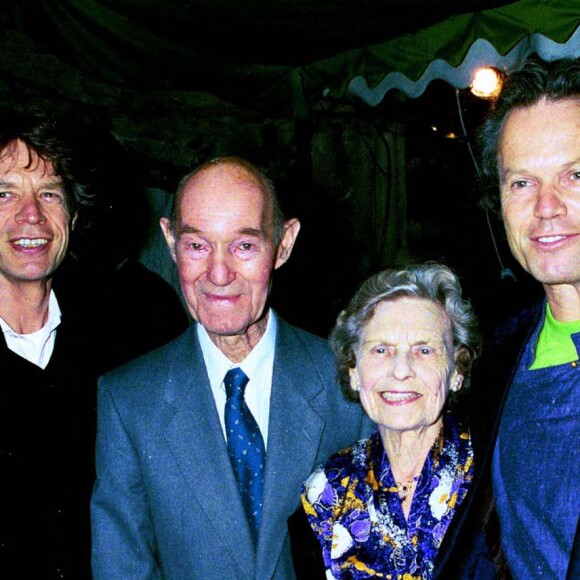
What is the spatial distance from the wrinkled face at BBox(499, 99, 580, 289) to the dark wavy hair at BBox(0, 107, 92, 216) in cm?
161

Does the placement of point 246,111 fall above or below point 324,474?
above

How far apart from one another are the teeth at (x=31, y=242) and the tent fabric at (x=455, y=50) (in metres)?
1.82

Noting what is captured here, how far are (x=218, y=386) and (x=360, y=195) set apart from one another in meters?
4.17

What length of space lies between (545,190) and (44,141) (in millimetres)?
1797

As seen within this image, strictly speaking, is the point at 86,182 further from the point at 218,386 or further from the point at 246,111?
the point at 246,111

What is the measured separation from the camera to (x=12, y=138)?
2676 mm

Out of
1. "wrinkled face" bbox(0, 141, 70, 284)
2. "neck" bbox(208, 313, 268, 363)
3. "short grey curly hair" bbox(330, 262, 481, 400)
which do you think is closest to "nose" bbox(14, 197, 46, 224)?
"wrinkled face" bbox(0, 141, 70, 284)

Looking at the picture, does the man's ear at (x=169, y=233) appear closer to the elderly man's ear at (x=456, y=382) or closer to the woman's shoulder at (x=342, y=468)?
the woman's shoulder at (x=342, y=468)

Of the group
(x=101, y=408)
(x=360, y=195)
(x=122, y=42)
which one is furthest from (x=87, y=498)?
(x=360, y=195)

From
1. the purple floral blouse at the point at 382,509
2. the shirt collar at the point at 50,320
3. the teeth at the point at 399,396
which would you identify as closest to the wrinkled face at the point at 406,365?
the teeth at the point at 399,396

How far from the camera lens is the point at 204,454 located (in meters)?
2.20

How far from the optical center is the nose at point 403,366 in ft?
6.98

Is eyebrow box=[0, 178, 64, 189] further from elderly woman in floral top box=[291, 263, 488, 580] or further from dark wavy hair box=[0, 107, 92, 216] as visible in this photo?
elderly woman in floral top box=[291, 263, 488, 580]

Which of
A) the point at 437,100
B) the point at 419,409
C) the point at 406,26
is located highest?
the point at 437,100
